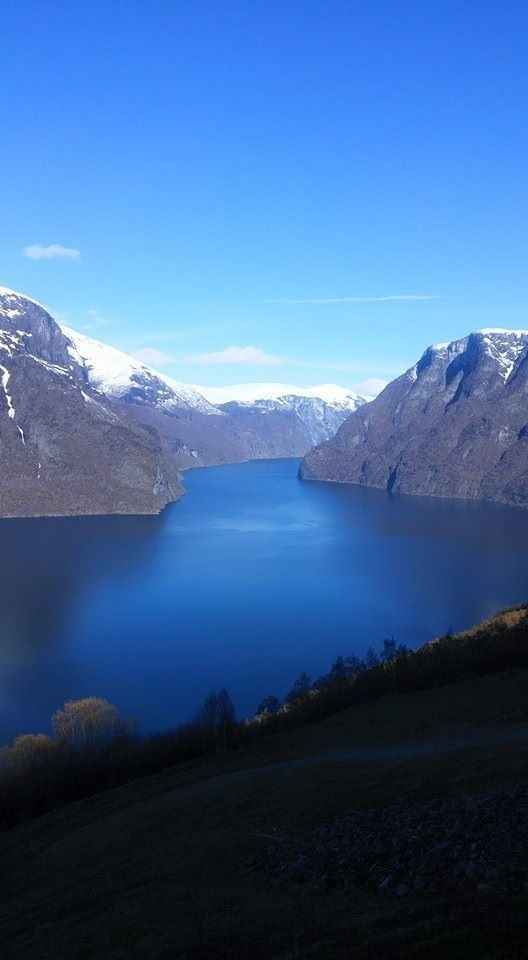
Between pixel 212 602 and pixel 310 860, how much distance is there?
303ft

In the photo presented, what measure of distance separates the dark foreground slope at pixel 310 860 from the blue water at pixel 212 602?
37.2m

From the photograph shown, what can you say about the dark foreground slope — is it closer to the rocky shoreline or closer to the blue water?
the rocky shoreline

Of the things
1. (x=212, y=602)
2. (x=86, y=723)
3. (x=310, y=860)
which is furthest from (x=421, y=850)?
(x=212, y=602)

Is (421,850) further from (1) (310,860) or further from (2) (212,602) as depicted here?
(2) (212,602)

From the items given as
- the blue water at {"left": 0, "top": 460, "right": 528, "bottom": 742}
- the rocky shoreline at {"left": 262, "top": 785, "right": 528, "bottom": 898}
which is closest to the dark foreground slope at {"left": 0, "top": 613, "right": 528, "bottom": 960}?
the rocky shoreline at {"left": 262, "top": 785, "right": 528, "bottom": 898}

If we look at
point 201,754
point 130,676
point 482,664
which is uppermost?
point 482,664

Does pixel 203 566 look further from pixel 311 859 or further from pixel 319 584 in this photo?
A: pixel 311 859

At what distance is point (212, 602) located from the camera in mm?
108062

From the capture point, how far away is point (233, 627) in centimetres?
9375

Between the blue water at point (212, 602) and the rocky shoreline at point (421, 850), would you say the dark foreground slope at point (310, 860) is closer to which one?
the rocky shoreline at point (421, 850)

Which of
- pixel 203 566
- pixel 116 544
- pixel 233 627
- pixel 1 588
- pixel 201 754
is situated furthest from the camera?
pixel 116 544

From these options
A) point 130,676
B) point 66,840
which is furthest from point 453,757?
point 130,676

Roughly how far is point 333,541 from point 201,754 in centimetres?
12440

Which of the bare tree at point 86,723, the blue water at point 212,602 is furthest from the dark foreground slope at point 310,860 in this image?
the blue water at point 212,602
